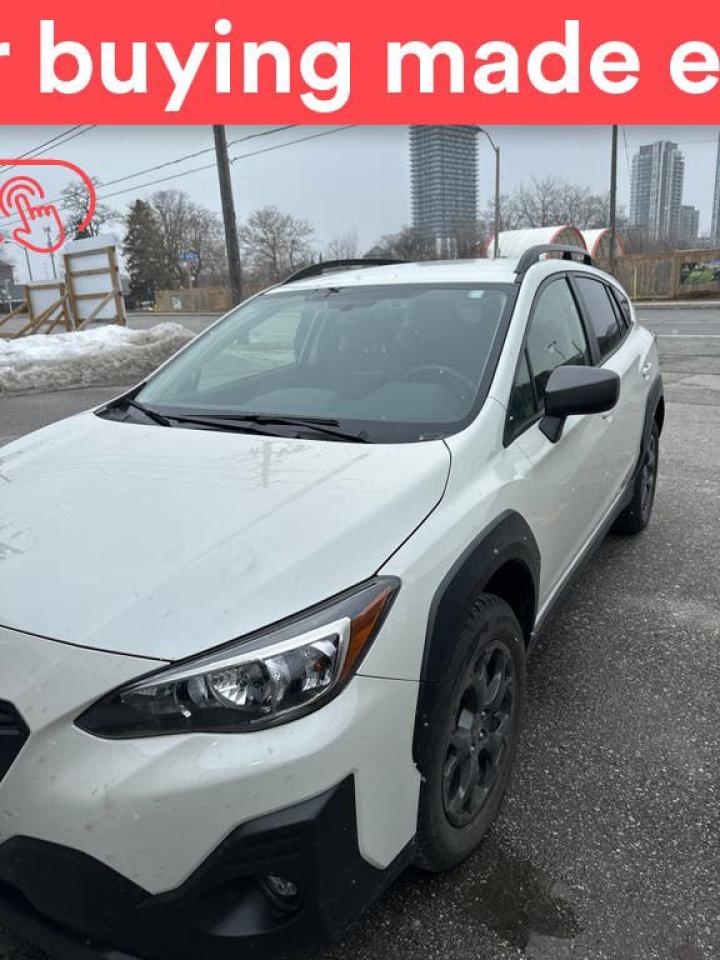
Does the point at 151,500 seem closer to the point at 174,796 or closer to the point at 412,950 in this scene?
the point at 174,796

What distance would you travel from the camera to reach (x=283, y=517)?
1.85 metres

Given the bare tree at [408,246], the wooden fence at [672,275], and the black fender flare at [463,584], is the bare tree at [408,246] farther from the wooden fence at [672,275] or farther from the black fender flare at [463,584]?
the black fender flare at [463,584]

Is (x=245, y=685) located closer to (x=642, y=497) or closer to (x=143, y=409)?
(x=143, y=409)

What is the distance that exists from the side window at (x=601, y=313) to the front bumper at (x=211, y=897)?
2.87 m

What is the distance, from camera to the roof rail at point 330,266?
3.83m

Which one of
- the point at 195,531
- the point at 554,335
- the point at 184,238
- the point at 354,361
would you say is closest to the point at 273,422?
the point at 354,361

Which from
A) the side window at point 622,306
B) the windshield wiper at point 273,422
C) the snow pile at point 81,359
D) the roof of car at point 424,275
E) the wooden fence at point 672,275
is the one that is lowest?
the wooden fence at point 672,275

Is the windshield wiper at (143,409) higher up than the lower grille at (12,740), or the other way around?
the windshield wiper at (143,409)

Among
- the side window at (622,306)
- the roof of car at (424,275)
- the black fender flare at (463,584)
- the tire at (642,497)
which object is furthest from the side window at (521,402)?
the side window at (622,306)

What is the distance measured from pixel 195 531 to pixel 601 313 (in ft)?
Result: 9.57

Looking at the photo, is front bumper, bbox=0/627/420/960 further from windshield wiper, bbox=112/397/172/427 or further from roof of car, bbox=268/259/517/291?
roof of car, bbox=268/259/517/291

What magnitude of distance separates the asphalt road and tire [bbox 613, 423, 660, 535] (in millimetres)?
348

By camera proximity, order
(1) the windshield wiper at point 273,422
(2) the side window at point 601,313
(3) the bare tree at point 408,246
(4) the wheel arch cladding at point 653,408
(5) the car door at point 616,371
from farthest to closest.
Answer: (3) the bare tree at point 408,246 → (4) the wheel arch cladding at point 653,408 → (2) the side window at point 601,313 → (5) the car door at point 616,371 → (1) the windshield wiper at point 273,422

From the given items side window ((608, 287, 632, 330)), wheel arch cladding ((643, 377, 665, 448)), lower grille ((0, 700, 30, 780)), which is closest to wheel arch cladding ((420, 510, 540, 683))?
lower grille ((0, 700, 30, 780))
